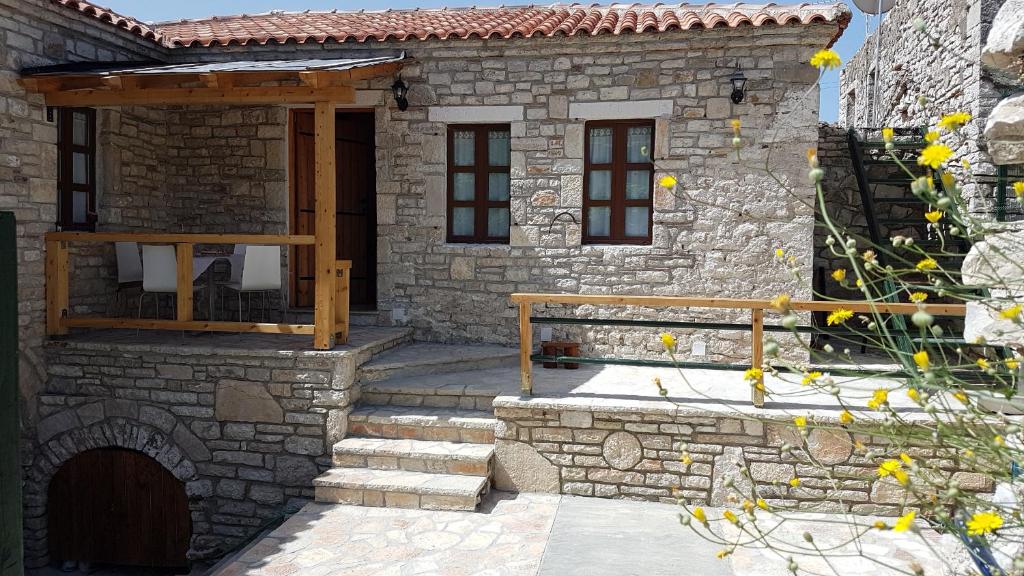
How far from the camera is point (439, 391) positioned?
597 centimetres

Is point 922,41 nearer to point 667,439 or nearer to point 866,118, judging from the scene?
point 866,118

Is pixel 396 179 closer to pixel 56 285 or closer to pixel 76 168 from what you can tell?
pixel 76 168

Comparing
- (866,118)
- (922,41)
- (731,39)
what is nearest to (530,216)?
(731,39)

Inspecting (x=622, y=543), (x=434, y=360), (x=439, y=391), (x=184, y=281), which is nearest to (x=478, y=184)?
(x=434, y=360)

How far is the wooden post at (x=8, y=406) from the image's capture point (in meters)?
2.62

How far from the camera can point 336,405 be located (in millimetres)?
5762

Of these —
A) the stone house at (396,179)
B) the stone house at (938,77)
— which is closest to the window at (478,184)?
the stone house at (396,179)

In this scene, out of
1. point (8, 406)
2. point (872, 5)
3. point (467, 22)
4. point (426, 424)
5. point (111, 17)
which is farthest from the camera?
point (872, 5)

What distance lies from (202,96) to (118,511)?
3566 mm

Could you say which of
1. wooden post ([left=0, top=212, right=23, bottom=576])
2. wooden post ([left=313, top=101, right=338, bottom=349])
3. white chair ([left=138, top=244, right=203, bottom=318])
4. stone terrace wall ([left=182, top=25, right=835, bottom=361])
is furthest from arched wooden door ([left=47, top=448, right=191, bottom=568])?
wooden post ([left=0, top=212, right=23, bottom=576])

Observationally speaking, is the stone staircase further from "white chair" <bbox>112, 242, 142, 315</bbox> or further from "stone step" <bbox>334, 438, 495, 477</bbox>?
"white chair" <bbox>112, 242, 142, 315</bbox>

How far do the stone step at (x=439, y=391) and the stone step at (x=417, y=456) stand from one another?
0.41m

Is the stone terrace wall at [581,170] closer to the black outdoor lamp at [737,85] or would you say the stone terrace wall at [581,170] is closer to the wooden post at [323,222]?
the black outdoor lamp at [737,85]

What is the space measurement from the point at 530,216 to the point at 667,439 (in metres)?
2.74
